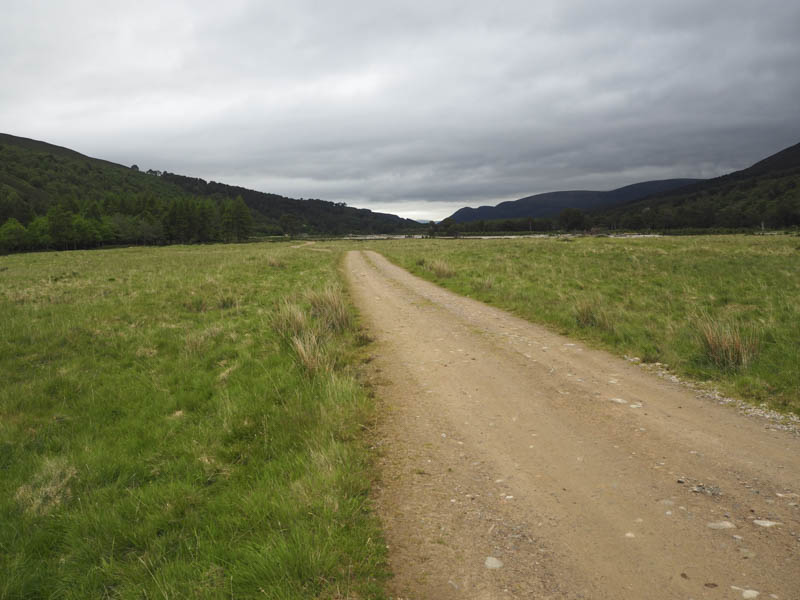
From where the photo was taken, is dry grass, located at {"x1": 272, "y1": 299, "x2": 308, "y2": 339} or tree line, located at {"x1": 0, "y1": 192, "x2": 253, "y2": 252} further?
tree line, located at {"x1": 0, "y1": 192, "x2": 253, "y2": 252}

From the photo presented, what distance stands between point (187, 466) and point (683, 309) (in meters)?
15.0

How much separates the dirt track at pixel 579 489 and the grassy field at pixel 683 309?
138 centimetres

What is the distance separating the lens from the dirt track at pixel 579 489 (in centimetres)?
315

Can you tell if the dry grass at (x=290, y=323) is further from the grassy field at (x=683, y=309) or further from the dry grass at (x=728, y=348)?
the dry grass at (x=728, y=348)

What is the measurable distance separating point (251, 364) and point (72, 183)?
9188 inches

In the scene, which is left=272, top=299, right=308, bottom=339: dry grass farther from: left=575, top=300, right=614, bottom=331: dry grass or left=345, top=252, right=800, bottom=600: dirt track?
left=575, top=300, right=614, bottom=331: dry grass

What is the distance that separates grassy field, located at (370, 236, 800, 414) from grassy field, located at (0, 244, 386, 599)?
6.45 metres

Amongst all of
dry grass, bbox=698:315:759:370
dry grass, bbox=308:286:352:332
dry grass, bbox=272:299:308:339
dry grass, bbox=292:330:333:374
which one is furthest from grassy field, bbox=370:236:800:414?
dry grass, bbox=272:299:308:339

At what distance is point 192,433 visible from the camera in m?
6.39

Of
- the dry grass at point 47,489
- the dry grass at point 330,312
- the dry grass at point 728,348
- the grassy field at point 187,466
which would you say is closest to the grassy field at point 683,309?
the dry grass at point 728,348

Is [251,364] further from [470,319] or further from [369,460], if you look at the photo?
[470,319]

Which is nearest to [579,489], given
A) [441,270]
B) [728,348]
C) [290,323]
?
[728,348]

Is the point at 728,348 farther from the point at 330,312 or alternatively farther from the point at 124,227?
the point at 124,227

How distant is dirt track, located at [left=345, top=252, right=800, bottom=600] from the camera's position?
3.15 metres
